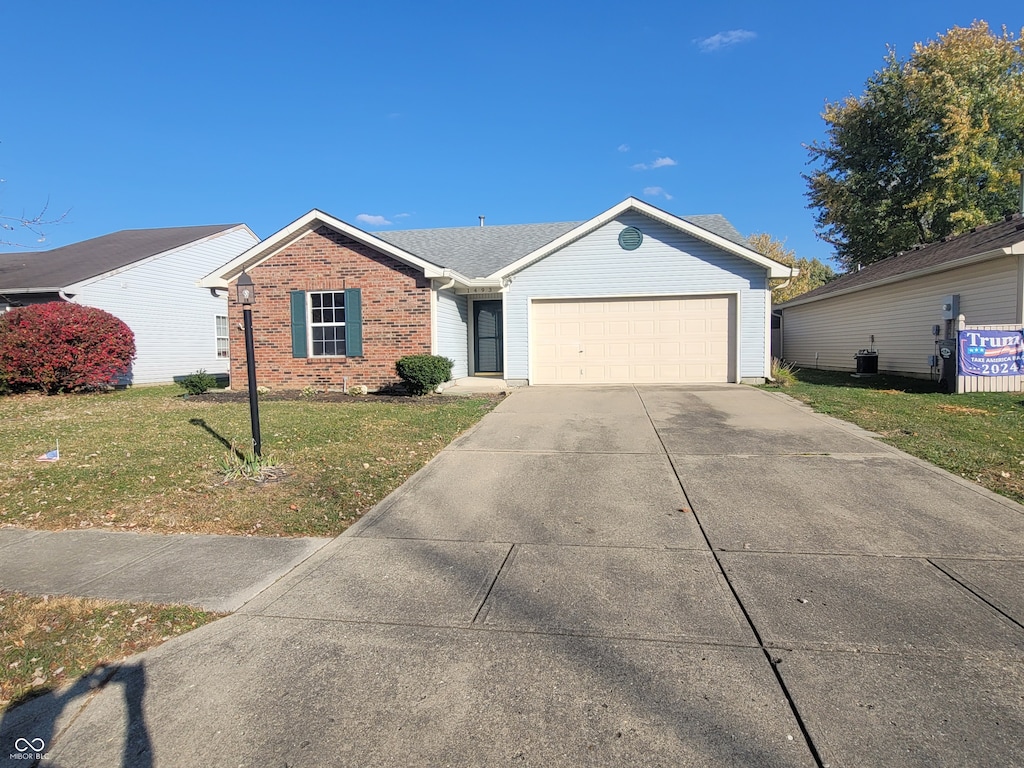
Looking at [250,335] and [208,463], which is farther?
[208,463]

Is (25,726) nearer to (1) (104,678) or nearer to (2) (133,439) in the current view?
(1) (104,678)

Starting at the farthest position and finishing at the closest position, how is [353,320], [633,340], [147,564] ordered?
[633,340], [353,320], [147,564]

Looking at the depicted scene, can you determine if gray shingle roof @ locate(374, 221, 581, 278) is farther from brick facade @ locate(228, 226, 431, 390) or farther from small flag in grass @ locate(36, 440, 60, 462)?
small flag in grass @ locate(36, 440, 60, 462)

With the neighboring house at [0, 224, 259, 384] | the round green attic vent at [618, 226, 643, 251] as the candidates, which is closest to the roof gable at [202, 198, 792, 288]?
the round green attic vent at [618, 226, 643, 251]

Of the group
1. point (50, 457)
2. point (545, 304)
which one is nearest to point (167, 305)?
point (545, 304)

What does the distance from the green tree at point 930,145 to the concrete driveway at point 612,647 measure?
82.3 feet

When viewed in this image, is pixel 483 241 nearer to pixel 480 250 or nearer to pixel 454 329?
pixel 480 250

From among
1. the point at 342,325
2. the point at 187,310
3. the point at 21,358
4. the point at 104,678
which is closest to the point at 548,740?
the point at 104,678

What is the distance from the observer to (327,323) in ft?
45.1

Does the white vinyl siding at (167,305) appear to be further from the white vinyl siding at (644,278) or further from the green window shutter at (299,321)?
the white vinyl siding at (644,278)

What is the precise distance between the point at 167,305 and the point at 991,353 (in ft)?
72.5

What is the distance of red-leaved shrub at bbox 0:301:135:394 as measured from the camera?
12562mm

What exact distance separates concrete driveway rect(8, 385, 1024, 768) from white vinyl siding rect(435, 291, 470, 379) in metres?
8.70

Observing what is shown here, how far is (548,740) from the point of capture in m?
2.34
